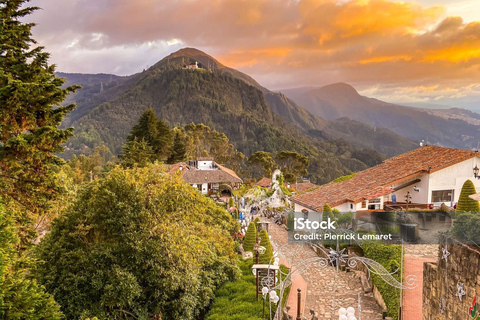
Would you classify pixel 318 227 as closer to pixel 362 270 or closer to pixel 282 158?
pixel 362 270

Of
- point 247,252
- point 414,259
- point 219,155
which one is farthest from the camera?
point 219,155

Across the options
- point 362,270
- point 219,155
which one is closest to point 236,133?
point 219,155

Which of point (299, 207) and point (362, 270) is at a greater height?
Result: point (299, 207)

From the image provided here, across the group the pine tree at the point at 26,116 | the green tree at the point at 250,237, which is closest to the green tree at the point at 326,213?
the green tree at the point at 250,237

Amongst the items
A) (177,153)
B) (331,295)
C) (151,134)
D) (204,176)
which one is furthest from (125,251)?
(177,153)

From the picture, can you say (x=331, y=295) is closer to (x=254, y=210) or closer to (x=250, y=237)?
(x=250, y=237)

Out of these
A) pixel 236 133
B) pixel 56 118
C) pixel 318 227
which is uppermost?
pixel 236 133

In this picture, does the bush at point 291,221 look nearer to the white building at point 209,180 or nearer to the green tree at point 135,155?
the green tree at point 135,155

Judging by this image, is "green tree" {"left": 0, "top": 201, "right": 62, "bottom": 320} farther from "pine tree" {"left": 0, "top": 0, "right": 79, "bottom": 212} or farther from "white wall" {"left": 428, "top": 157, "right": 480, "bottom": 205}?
→ "white wall" {"left": 428, "top": 157, "right": 480, "bottom": 205}
